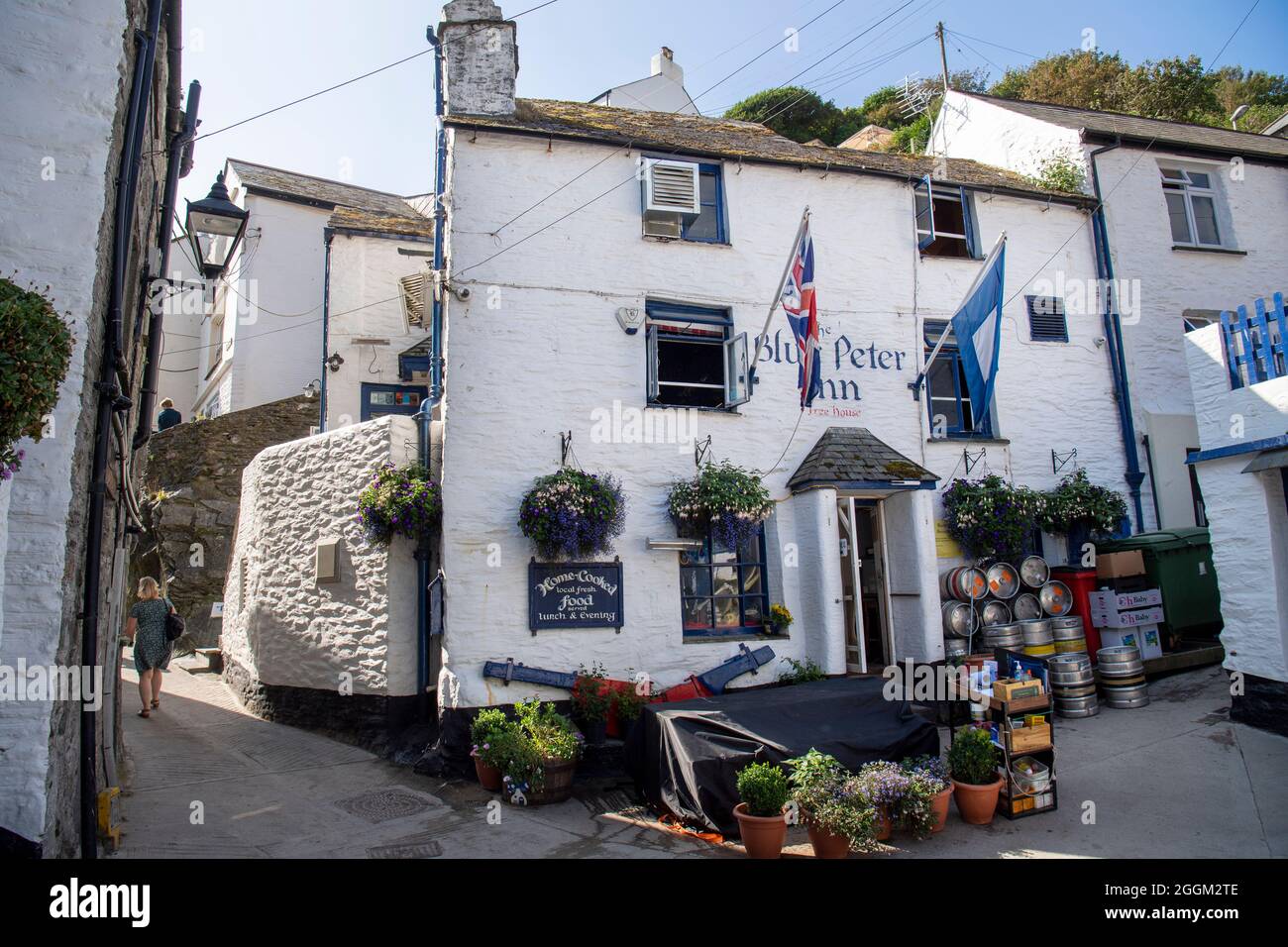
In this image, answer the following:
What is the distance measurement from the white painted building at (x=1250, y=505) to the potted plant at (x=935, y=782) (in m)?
4.13

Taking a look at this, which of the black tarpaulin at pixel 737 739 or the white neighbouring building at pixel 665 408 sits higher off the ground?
the white neighbouring building at pixel 665 408

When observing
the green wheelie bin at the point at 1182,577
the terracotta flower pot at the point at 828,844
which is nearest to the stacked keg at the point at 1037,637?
the green wheelie bin at the point at 1182,577

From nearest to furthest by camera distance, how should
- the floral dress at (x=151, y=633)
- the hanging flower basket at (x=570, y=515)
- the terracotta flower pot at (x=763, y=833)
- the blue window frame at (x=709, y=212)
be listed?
the terracotta flower pot at (x=763, y=833) < the hanging flower basket at (x=570, y=515) < the floral dress at (x=151, y=633) < the blue window frame at (x=709, y=212)

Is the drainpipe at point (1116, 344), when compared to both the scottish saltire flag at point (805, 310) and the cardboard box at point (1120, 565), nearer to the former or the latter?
the cardboard box at point (1120, 565)

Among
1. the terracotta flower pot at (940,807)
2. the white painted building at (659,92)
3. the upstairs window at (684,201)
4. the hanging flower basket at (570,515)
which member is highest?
the white painted building at (659,92)

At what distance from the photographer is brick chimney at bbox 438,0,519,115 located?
10812mm

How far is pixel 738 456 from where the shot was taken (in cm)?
1039

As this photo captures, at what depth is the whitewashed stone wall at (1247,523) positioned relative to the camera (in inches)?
332

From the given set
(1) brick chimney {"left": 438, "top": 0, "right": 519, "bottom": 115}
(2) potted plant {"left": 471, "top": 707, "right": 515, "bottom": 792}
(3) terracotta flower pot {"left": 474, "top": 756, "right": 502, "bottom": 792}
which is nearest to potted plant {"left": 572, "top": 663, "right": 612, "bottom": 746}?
(2) potted plant {"left": 471, "top": 707, "right": 515, "bottom": 792}

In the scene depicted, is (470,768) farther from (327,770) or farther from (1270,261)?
(1270,261)

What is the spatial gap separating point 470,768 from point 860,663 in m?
4.90

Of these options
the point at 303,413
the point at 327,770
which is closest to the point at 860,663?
the point at 327,770

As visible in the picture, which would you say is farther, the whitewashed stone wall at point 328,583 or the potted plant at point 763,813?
the whitewashed stone wall at point 328,583

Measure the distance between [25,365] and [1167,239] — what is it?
15.3 meters
